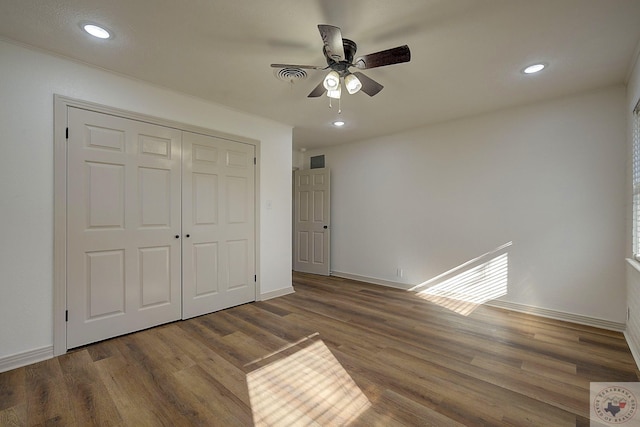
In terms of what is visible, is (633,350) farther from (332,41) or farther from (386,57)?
(332,41)

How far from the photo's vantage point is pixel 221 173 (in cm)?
355

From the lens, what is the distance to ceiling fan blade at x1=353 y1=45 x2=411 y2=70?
1.87m

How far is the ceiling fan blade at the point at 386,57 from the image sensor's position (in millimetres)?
1866

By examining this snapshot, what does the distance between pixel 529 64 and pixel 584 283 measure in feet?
8.09

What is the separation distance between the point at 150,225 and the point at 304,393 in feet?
7.41

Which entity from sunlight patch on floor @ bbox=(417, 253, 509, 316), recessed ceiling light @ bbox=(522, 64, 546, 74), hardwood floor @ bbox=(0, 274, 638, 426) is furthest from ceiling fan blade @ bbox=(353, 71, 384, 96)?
sunlight patch on floor @ bbox=(417, 253, 509, 316)

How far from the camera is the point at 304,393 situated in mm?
1961

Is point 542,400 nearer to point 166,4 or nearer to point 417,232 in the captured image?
point 417,232

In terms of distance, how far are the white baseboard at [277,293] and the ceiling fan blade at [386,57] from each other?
10.3ft

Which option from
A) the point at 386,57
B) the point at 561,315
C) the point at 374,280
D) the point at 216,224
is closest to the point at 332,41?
the point at 386,57

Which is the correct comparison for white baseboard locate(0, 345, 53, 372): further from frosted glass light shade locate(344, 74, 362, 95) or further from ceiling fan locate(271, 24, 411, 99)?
frosted glass light shade locate(344, 74, 362, 95)

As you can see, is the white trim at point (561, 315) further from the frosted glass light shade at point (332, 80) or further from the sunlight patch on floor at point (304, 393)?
the frosted glass light shade at point (332, 80)

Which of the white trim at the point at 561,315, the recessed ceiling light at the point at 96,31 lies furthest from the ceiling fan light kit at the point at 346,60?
the white trim at the point at 561,315

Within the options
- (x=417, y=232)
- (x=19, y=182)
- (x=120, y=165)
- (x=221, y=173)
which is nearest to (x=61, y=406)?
(x=19, y=182)
